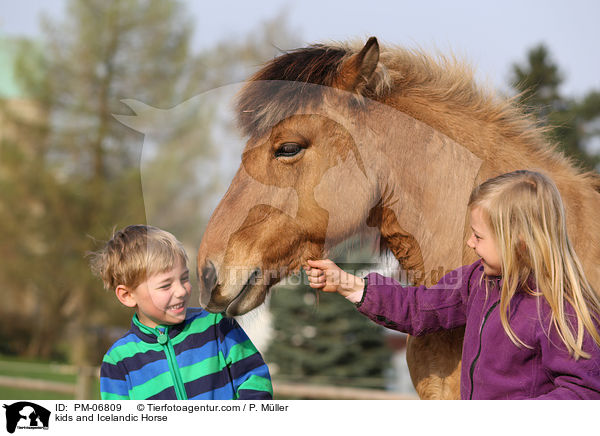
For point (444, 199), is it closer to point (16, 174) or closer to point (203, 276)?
point (203, 276)

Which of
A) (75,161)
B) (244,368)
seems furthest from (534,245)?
(75,161)

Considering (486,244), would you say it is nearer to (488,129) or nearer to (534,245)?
(534,245)

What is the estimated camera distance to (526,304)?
1.64 meters

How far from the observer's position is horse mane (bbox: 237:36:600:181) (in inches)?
88.4

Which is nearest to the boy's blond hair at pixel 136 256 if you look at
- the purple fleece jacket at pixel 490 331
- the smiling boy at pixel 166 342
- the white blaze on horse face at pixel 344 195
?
the smiling boy at pixel 166 342

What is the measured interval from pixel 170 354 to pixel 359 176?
1086 millimetres

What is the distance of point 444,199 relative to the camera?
218 centimetres

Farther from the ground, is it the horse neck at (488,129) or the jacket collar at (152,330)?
the horse neck at (488,129)

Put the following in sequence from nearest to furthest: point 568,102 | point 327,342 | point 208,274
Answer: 1. point 208,274
2. point 568,102
3. point 327,342

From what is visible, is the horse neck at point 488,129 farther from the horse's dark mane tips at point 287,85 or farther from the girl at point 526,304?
the girl at point 526,304

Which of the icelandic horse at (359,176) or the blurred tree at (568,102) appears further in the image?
the blurred tree at (568,102)

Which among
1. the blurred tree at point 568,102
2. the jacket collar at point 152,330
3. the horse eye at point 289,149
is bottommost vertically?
the jacket collar at point 152,330

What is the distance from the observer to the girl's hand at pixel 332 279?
6.37 ft
